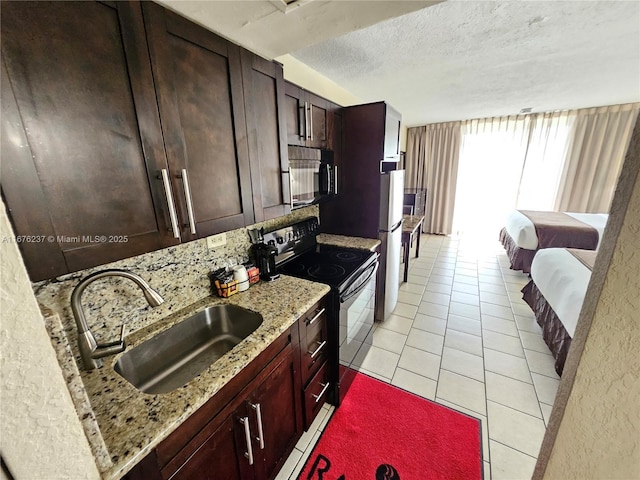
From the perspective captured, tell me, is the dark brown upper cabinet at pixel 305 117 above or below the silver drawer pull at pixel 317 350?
above

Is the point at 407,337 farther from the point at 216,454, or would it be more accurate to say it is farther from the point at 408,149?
the point at 408,149

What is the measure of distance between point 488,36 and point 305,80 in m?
1.42

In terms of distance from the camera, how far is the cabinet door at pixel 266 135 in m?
1.21

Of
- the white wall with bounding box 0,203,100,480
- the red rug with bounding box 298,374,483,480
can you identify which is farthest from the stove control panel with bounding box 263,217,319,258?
the white wall with bounding box 0,203,100,480

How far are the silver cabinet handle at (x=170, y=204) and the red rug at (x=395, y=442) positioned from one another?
57.4 inches

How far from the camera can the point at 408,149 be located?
5.89 meters

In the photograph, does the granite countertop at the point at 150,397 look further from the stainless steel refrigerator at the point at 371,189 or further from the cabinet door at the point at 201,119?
the stainless steel refrigerator at the point at 371,189

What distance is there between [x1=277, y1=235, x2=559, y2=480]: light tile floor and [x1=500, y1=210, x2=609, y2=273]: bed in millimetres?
375

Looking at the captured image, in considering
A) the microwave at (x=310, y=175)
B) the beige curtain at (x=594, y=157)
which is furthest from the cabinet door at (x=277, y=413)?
the beige curtain at (x=594, y=157)

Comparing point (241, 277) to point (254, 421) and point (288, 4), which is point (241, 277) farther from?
point (288, 4)

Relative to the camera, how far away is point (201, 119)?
39.8 inches

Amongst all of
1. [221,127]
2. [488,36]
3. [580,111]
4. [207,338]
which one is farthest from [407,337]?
[580,111]

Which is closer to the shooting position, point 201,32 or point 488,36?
point 201,32

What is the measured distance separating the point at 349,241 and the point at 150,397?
1867 mm
